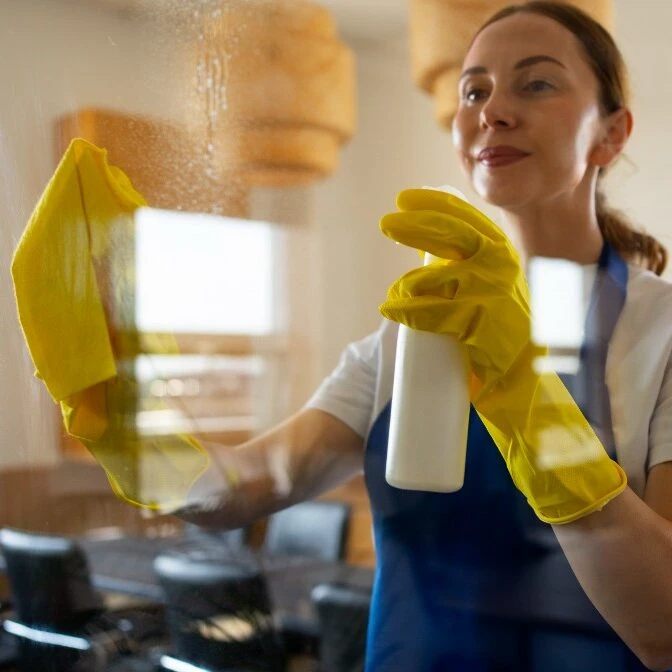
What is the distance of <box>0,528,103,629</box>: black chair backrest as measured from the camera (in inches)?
28.9

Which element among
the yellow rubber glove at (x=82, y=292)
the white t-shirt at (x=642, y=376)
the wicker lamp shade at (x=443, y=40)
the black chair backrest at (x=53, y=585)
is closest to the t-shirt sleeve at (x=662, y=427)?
the white t-shirt at (x=642, y=376)

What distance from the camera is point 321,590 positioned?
2.33 ft

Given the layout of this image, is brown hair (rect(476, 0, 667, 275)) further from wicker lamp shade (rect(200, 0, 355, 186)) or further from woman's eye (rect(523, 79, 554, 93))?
wicker lamp shade (rect(200, 0, 355, 186))

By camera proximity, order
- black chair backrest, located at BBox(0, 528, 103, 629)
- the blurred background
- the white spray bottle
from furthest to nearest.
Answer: black chair backrest, located at BBox(0, 528, 103, 629) < the blurred background < the white spray bottle

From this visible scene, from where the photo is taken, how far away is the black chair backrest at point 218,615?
689mm

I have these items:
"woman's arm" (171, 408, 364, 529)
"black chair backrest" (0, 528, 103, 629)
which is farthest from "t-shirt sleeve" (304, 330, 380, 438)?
"black chair backrest" (0, 528, 103, 629)

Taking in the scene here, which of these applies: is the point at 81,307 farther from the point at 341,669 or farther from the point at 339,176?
the point at 341,669

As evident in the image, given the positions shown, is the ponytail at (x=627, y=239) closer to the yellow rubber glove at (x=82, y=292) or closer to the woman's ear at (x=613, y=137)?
the woman's ear at (x=613, y=137)

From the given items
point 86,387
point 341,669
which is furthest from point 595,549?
point 86,387

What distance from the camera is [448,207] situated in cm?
54

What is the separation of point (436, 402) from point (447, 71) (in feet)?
0.70

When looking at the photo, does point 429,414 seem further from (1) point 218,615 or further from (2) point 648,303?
(1) point 218,615

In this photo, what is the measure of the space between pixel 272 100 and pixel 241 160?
0.15 ft

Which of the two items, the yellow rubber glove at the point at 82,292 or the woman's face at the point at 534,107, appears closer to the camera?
the woman's face at the point at 534,107
